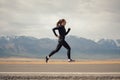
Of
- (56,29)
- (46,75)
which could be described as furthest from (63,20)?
(46,75)

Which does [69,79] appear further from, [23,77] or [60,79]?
[23,77]

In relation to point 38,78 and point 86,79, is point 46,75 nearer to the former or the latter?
point 38,78

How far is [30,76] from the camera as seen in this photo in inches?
303

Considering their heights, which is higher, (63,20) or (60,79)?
(63,20)

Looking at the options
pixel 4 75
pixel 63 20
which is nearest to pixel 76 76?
pixel 4 75

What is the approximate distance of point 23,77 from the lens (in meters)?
7.69

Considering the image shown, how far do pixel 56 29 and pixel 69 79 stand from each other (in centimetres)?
554

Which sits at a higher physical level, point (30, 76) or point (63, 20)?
point (63, 20)

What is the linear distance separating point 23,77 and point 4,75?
1.51 ft

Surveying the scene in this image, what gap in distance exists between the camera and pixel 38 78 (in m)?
7.63

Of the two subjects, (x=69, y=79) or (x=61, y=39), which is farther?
(x=61, y=39)

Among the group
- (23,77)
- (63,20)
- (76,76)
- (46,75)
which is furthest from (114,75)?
(63,20)

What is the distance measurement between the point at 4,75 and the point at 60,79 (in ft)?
4.12

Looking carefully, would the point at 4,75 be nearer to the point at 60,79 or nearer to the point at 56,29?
the point at 60,79
